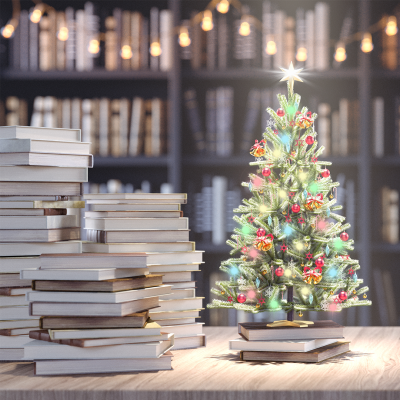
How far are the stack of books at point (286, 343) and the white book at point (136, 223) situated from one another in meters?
0.26

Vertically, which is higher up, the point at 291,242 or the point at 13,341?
the point at 291,242

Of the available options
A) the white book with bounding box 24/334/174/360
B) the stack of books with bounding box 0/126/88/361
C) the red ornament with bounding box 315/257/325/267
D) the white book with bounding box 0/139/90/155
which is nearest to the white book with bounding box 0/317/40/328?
the stack of books with bounding box 0/126/88/361

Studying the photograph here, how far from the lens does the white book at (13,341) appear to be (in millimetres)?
A: 1043

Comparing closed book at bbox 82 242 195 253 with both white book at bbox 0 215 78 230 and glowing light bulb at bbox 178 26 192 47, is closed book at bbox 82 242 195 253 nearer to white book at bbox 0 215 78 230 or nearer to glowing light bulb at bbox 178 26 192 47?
white book at bbox 0 215 78 230

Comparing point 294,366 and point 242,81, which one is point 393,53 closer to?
point 242,81

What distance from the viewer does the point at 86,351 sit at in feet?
3.02

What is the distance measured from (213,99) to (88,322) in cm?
152

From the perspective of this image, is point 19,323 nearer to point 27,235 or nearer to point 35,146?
point 27,235

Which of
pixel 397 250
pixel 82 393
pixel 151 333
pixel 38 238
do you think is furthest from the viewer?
pixel 397 250

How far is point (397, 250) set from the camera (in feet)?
7.31

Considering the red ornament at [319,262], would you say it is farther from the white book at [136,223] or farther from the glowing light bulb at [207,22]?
the glowing light bulb at [207,22]

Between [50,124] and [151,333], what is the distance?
154 centimetres

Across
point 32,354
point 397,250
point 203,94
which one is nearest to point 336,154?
point 397,250

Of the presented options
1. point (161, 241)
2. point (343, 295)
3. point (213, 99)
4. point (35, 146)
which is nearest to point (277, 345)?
point (343, 295)
